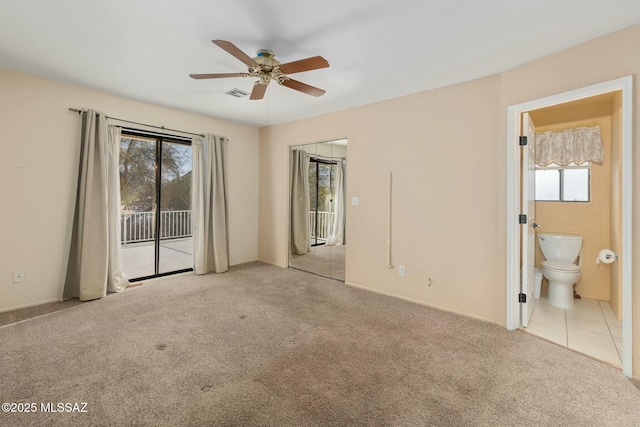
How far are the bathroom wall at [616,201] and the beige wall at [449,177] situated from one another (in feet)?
3.52

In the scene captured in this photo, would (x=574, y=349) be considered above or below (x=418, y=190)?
below

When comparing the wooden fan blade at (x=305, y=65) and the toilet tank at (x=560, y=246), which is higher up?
the wooden fan blade at (x=305, y=65)

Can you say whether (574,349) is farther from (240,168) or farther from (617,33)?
(240,168)

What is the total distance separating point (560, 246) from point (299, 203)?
3.69 metres

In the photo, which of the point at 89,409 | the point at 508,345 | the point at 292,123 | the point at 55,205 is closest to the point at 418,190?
the point at 508,345

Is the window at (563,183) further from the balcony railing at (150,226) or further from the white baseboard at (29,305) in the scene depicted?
the white baseboard at (29,305)

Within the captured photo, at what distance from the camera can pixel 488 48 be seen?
2350 millimetres

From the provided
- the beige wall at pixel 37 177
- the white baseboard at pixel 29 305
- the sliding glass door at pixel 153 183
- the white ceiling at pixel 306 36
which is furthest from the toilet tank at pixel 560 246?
the white baseboard at pixel 29 305

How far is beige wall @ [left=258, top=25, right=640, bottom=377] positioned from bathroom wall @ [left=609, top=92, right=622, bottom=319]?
1.07 metres

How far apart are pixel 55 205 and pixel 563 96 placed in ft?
17.5

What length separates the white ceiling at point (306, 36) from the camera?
6.18 feet

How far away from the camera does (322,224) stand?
15.0ft

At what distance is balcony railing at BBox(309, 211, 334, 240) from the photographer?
14.6 feet

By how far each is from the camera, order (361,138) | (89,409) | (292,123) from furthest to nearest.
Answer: (292,123) → (361,138) → (89,409)
